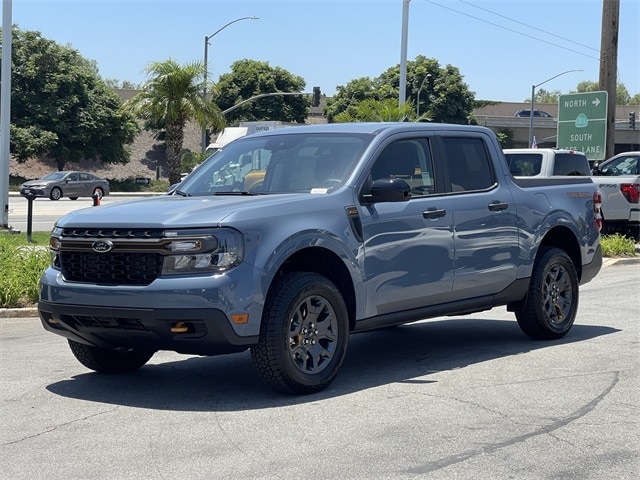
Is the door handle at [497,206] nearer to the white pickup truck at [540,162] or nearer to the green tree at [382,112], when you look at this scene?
the white pickup truck at [540,162]

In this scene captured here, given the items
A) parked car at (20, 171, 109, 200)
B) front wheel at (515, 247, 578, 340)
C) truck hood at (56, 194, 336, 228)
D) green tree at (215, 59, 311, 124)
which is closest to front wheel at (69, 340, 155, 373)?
truck hood at (56, 194, 336, 228)

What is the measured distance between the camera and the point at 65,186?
48375 millimetres

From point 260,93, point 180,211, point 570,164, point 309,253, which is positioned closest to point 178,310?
point 180,211

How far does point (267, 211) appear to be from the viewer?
714cm

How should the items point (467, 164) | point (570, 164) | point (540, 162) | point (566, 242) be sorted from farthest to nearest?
1. point (570, 164)
2. point (540, 162)
3. point (566, 242)
4. point (467, 164)

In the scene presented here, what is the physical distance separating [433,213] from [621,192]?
13.8m

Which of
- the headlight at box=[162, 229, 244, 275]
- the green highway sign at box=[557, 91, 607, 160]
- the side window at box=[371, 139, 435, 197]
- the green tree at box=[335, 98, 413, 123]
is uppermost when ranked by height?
the green tree at box=[335, 98, 413, 123]

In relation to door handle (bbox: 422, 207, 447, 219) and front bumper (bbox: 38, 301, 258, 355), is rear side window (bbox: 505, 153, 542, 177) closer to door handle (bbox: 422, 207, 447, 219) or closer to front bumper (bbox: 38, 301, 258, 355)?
door handle (bbox: 422, 207, 447, 219)

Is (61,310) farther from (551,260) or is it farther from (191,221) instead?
(551,260)

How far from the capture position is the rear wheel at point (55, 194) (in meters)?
47.9

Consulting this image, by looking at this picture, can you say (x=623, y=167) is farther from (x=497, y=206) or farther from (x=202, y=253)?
(x=202, y=253)

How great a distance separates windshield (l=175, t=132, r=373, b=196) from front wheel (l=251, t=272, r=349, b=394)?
0.88m

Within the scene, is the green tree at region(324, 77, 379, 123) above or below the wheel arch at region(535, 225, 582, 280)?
above

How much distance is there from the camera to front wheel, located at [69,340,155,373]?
8047 millimetres
